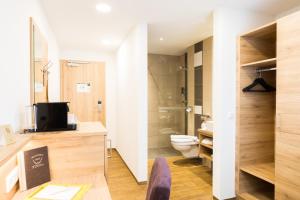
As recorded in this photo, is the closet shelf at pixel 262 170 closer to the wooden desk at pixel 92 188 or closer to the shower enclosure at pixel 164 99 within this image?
the wooden desk at pixel 92 188

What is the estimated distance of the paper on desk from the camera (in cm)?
104

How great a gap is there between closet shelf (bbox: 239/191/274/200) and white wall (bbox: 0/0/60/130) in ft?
8.23

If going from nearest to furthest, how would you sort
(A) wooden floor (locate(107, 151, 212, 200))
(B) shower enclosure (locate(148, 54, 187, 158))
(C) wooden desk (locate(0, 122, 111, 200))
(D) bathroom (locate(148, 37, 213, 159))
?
(C) wooden desk (locate(0, 122, 111, 200))
(A) wooden floor (locate(107, 151, 212, 200))
(D) bathroom (locate(148, 37, 213, 159))
(B) shower enclosure (locate(148, 54, 187, 158))

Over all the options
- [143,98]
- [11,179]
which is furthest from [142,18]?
[11,179]

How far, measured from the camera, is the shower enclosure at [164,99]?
505 centimetres

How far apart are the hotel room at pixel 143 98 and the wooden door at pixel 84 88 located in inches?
0.9

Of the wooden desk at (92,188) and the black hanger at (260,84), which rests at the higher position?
the black hanger at (260,84)

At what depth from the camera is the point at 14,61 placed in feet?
4.57

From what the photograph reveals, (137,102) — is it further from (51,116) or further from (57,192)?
(57,192)

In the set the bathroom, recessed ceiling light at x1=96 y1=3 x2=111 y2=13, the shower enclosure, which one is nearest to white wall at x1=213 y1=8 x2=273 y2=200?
recessed ceiling light at x1=96 y1=3 x2=111 y2=13

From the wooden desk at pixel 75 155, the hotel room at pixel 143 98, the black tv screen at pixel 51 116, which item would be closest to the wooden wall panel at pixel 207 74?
the hotel room at pixel 143 98

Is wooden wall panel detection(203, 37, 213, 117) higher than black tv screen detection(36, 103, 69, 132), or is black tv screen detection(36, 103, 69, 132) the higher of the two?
wooden wall panel detection(203, 37, 213, 117)

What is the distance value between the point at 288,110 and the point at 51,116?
211cm

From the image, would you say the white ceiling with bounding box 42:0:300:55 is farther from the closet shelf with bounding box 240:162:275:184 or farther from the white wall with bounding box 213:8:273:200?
the closet shelf with bounding box 240:162:275:184
